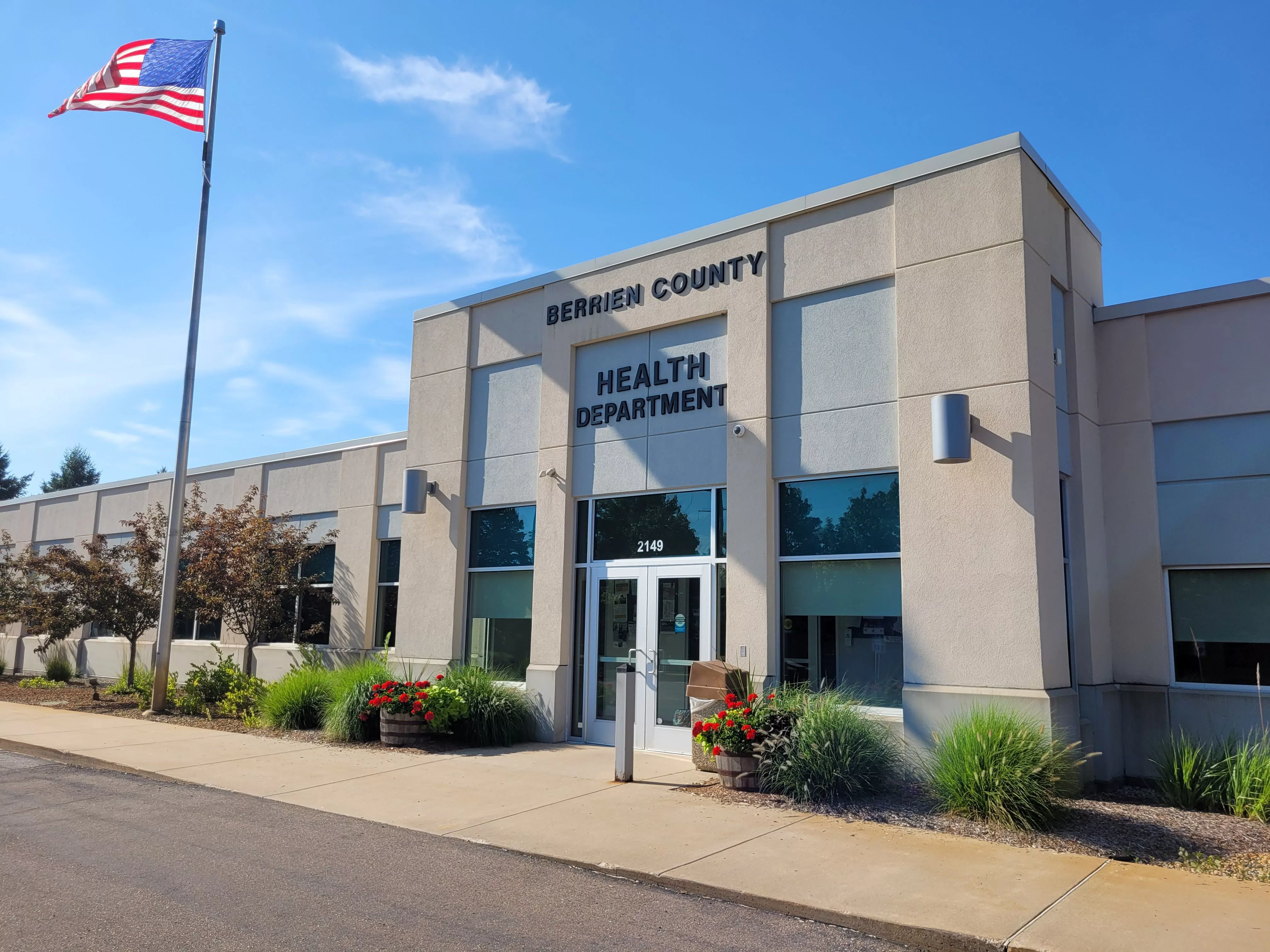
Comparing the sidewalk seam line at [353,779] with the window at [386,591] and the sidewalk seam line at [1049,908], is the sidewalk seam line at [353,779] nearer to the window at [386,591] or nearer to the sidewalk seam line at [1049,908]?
the sidewalk seam line at [1049,908]

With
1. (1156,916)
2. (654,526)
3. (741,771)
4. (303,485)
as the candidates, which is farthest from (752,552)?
(303,485)

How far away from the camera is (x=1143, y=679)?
10.5 metres

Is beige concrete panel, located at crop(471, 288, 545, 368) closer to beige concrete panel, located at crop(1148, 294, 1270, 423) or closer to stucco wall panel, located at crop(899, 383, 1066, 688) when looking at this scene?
stucco wall panel, located at crop(899, 383, 1066, 688)

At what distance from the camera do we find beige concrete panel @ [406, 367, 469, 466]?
600 inches

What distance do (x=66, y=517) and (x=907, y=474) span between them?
24.5m

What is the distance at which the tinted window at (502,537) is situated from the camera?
1437cm

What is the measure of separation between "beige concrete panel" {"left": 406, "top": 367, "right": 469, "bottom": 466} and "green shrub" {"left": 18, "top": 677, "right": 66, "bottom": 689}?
11932 mm

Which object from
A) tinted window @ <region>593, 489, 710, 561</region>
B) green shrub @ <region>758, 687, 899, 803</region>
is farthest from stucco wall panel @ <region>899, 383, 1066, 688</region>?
tinted window @ <region>593, 489, 710, 561</region>

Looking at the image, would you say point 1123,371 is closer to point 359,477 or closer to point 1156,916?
point 1156,916

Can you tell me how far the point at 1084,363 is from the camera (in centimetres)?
1122

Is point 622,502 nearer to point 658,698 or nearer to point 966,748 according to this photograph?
point 658,698

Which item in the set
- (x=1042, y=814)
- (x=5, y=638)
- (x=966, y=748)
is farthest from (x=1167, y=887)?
(x=5, y=638)

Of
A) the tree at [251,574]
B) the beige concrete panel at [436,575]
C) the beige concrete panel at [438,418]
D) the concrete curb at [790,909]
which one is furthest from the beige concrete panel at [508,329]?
the concrete curb at [790,909]

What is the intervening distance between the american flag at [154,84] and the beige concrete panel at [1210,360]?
1494 centimetres
